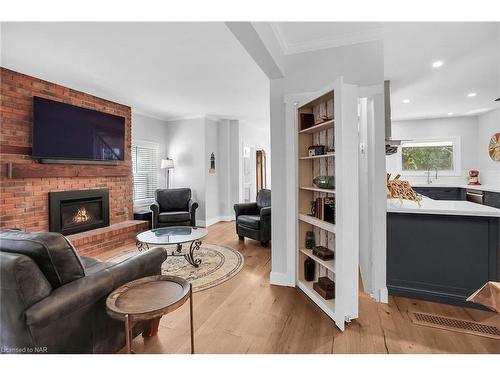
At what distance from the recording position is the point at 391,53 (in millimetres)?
2957

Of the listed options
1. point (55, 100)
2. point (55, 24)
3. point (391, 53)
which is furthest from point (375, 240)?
point (55, 100)

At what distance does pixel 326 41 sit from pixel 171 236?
2833 mm

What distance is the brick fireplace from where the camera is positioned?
3.36m

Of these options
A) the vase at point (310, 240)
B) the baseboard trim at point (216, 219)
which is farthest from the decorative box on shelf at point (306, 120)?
the baseboard trim at point (216, 219)

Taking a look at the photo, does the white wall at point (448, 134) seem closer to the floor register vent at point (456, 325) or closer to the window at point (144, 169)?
the floor register vent at point (456, 325)

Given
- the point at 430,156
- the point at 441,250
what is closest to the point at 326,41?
the point at 441,250

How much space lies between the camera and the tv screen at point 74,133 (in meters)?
3.66

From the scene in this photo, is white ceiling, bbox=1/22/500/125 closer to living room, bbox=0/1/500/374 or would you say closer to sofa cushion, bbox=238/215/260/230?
living room, bbox=0/1/500/374

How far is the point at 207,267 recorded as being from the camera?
11.1 feet

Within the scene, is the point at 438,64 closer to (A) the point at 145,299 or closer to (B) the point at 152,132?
(A) the point at 145,299

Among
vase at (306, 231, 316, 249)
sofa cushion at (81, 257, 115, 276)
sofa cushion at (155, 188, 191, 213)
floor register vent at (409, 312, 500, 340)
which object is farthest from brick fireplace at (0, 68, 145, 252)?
floor register vent at (409, 312, 500, 340)

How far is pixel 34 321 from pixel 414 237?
291 cm

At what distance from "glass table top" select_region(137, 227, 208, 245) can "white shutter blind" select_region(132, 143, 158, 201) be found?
2382mm
